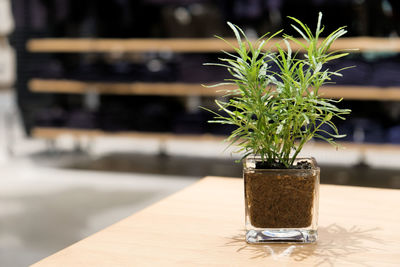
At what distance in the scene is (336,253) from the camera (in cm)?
102

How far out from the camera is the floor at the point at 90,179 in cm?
338

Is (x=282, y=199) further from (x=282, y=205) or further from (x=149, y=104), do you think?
(x=149, y=104)

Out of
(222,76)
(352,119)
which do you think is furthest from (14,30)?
(352,119)

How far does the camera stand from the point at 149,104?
5441 mm

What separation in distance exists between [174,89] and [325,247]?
4.08 metres

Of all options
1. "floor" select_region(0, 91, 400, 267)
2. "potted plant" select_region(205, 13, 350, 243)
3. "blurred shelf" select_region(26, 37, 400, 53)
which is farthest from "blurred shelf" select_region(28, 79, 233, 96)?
"potted plant" select_region(205, 13, 350, 243)

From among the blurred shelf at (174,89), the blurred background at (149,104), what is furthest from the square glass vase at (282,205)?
the blurred shelf at (174,89)

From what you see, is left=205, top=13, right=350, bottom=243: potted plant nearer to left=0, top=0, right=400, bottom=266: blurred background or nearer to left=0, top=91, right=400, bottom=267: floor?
left=0, top=91, right=400, bottom=267: floor

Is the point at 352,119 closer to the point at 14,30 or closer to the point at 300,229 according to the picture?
the point at 300,229

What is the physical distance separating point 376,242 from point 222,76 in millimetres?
4017

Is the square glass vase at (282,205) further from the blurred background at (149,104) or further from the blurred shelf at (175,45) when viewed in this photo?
the blurred shelf at (175,45)

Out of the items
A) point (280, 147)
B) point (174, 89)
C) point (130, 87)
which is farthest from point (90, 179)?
point (280, 147)

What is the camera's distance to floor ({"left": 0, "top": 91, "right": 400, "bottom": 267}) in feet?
11.1

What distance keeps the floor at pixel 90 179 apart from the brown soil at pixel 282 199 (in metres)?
2.09
